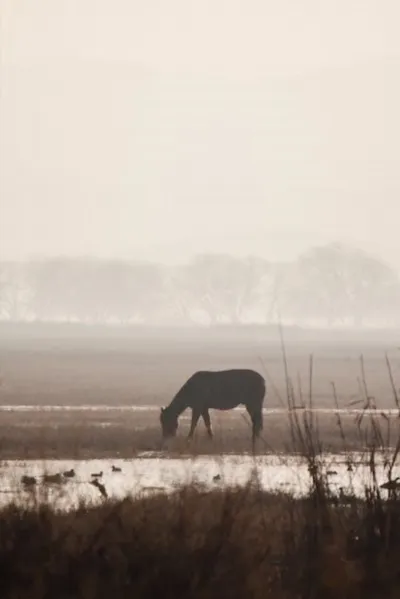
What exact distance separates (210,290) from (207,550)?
69613mm

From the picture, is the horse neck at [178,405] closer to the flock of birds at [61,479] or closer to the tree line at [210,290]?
the flock of birds at [61,479]

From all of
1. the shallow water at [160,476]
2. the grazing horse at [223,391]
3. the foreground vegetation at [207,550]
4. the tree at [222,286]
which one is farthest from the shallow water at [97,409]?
the tree at [222,286]

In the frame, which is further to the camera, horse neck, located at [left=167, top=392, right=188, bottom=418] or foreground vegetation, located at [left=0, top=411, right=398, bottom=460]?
horse neck, located at [left=167, top=392, right=188, bottom=418]

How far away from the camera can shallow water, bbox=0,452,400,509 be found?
854cm

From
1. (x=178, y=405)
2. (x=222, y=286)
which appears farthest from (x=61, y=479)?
(x=222, y=286)

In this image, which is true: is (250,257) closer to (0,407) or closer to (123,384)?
(123,384)

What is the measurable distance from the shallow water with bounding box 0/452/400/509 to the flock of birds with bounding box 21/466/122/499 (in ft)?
0.18

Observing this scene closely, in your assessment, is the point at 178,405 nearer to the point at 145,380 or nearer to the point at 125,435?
the point at 125,435

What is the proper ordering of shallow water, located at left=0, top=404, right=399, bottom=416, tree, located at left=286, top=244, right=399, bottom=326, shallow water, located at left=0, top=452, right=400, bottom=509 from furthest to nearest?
tree, located at left=286, top=244, right=399, bottom=326
shallow water, located at left=0, top=404, right=399, bottom=416
shallow water, located at left=0, top=452, right=400, bottom=509

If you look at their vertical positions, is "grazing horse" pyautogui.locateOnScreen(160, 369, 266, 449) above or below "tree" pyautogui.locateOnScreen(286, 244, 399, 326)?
below

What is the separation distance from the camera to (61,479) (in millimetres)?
10562

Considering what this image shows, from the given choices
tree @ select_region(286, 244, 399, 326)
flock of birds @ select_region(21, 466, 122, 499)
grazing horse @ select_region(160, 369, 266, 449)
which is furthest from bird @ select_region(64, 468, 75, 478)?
tree @ select_region(286, 244, 399, 326)

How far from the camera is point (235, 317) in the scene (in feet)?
241

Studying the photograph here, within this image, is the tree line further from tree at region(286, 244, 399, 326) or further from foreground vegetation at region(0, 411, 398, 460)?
foreground vegetation at region(0, 411, 398, 460)
